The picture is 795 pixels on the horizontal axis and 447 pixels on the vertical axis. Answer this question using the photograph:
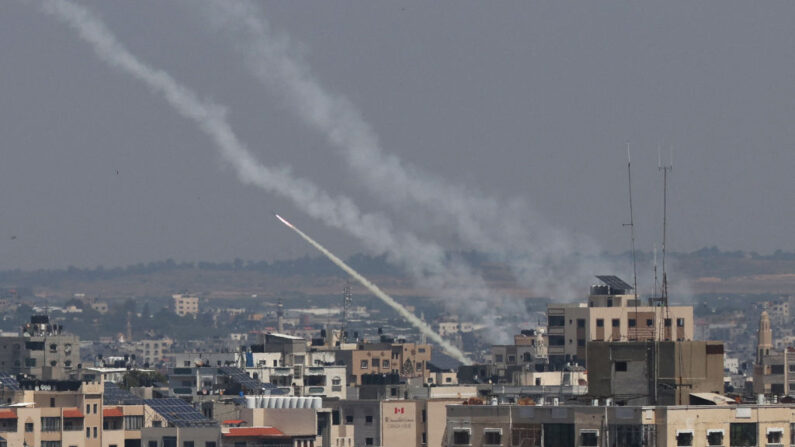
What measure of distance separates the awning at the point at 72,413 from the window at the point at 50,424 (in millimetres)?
803

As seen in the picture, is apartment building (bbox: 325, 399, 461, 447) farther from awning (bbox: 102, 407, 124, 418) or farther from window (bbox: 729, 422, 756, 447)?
window (bbox: 729, 422, 756, 447)

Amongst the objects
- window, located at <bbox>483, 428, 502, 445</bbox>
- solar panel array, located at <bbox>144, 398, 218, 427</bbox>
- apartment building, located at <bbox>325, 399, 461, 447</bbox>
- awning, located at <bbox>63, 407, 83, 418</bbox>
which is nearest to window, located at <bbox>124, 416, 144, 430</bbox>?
solar panel array, located at <bbox>144, 398, 218, 427</bbox>

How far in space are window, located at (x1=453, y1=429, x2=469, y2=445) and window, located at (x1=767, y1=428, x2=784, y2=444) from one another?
846 centimetres

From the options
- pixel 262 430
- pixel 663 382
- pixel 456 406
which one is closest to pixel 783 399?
pixel 663 382

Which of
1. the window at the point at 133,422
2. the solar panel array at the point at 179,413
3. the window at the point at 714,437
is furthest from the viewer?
the window at the point at 133,422

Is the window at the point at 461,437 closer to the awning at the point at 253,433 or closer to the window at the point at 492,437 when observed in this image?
the window at the point at 492,437

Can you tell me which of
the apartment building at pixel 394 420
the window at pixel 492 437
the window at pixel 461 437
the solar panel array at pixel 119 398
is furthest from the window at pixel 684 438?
the solar panel array at pixel 119 398

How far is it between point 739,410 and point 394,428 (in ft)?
321

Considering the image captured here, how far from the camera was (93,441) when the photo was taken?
168 m

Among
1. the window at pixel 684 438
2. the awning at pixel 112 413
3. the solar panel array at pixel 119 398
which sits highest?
the solar panel array at pixel 119 398

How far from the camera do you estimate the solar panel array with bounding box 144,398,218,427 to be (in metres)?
168

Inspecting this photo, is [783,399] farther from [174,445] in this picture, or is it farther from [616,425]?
[174,445]

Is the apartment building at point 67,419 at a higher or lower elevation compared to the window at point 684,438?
higher

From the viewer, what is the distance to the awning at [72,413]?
166m
